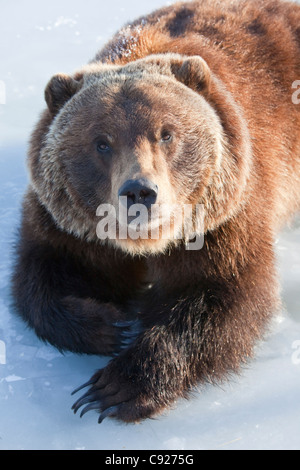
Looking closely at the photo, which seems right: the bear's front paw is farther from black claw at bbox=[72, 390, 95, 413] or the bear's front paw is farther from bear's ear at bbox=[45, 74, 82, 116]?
bear's ear at bbox=[45, 74, 82, 116]

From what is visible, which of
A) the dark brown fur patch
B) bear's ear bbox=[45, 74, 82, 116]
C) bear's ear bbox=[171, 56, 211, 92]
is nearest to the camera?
bear's ear bbox=[171, 56, 211, 92]

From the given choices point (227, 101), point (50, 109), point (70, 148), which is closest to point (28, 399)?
point (70, 148)

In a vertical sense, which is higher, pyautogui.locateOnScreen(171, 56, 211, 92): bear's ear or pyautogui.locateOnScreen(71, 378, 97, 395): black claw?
pyautogui.locateOnScreen(171, 56, 211, 92): bear's ear

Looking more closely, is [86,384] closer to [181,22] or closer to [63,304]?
[63,304]

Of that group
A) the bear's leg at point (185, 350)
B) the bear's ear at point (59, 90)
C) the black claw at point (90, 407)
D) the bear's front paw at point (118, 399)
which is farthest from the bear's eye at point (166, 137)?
the black claw at point (90, 407)

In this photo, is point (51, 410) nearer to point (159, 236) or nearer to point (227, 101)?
point (159, 236)

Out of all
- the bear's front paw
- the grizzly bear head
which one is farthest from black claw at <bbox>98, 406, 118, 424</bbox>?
the grizzly bear head

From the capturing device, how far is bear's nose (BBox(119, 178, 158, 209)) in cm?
418

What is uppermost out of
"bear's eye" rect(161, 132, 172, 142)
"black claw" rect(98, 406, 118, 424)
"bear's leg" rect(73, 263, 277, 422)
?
"bear's eye" rect(161, 132, 172, 142)

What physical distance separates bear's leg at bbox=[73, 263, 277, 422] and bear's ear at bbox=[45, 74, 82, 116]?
1.83 metres

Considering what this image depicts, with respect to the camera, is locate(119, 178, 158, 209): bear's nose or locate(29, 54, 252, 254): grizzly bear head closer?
locate(119, 178, 158, 209): bear's nose

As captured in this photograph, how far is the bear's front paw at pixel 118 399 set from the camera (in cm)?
457

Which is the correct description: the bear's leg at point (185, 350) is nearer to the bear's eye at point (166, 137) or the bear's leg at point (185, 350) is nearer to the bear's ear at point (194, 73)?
the bear's eye at point (166, 137)

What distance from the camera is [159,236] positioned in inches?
189
